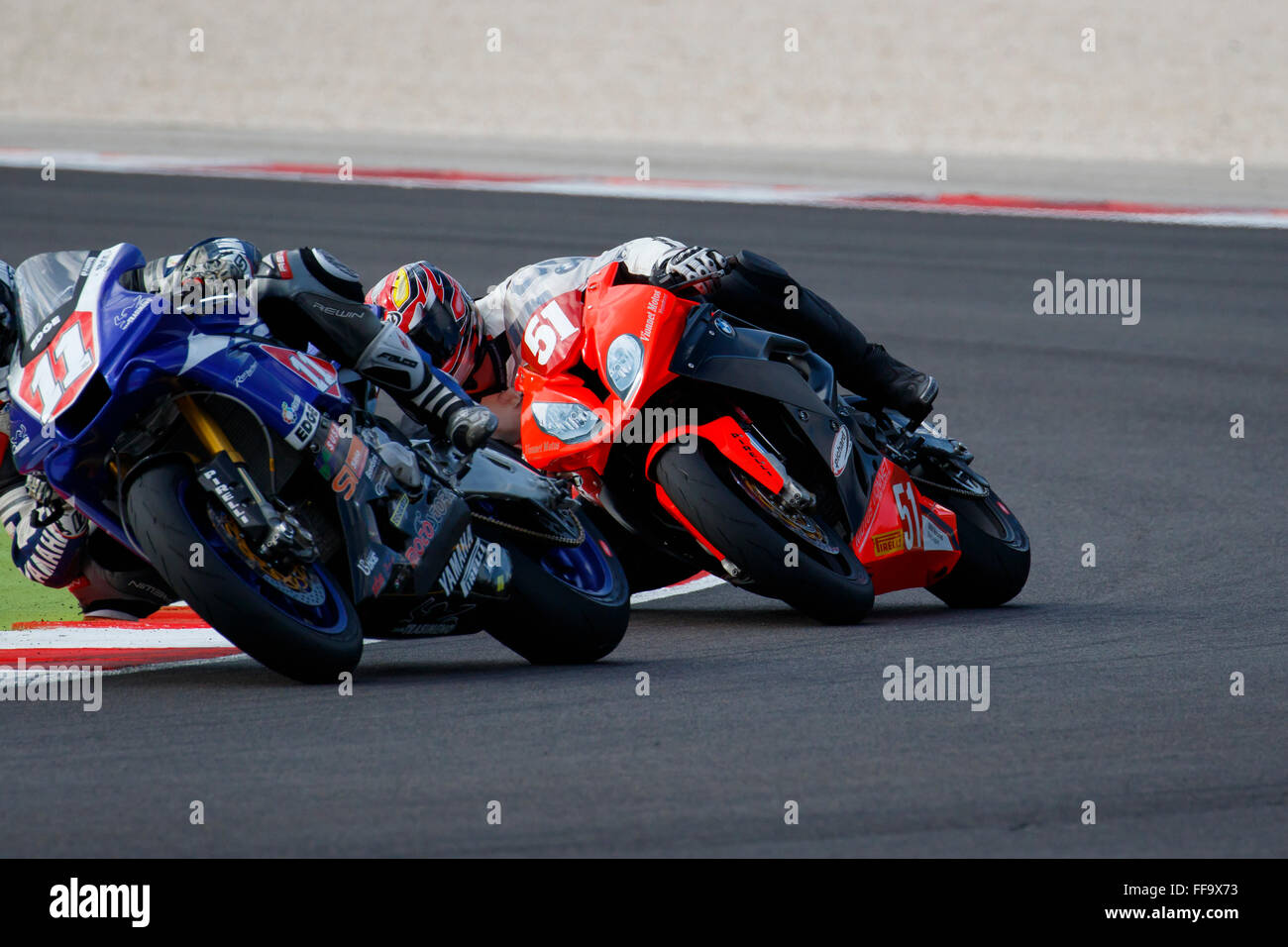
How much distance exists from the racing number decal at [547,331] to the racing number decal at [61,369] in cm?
194

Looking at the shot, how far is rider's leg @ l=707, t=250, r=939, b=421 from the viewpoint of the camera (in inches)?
289

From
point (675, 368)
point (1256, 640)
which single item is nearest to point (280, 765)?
point (675, 368)

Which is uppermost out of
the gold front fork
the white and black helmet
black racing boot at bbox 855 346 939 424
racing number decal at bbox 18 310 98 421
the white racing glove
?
the white racing glove

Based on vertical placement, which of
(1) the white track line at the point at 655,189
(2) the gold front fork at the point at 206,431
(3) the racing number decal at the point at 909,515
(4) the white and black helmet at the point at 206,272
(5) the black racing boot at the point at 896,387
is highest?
(1) the white track line at the point at 655,189

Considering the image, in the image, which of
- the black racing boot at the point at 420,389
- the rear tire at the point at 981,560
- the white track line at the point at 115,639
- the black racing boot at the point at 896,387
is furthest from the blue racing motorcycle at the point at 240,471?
the rear tire at the point at 981,560

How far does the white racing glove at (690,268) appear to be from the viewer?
711 centimetres

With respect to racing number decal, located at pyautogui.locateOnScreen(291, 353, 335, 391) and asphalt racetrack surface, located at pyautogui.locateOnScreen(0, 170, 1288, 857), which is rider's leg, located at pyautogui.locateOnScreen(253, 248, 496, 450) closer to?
racing number decal, located at pyautogui.locateOnScreen(291, 353, 335, 391)

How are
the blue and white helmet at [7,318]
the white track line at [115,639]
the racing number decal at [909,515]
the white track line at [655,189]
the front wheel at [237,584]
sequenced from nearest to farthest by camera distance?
the front wheel at [237,584]
the blue and white helmet at [7,318]
the white track line at [115,639]
the racing number decal at [909,515]
the white track line at [655,189]

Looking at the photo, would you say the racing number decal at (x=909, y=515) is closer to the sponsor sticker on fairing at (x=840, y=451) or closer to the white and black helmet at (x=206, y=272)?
the sponsor sticker on fairing at (x=840, y=451)

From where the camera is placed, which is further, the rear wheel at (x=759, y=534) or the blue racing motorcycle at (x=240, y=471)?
the rear wheel at (x=759, y=534)

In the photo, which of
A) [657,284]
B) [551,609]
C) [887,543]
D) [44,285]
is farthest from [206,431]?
[887,543]

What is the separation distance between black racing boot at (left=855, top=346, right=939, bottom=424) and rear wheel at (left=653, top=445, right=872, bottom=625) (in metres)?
0.77

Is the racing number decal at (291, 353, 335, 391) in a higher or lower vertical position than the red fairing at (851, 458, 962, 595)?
higher

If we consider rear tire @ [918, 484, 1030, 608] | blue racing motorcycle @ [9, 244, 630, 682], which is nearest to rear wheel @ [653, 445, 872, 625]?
rear tire @ [918, 484, 1030, 608]
